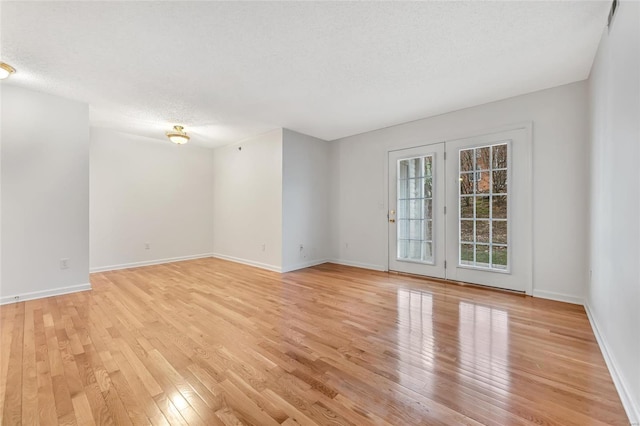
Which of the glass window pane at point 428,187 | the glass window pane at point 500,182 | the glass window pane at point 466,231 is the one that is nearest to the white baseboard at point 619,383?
the glass window pane at point 466,231

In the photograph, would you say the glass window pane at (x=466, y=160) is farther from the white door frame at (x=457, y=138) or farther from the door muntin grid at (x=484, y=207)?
the white door frame at (x=457, y=138)

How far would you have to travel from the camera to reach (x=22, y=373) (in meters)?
1.82

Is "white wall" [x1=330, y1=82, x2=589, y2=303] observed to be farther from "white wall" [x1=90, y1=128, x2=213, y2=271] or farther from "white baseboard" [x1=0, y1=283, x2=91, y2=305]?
"white baseboard" [x1=0, y1=283, x2=91, y2=305]

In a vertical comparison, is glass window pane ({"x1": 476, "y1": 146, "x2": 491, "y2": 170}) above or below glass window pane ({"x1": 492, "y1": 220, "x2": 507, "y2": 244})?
above

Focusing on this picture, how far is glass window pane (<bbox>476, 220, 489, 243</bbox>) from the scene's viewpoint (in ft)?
12.3

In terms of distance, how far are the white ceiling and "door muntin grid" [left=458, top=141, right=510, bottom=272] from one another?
0.80 metres

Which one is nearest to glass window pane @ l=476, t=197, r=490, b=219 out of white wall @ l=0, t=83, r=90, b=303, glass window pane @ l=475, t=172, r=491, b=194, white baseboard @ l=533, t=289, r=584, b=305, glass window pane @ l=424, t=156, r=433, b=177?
glass window pane @ l=475, t=172, r=491, b=194

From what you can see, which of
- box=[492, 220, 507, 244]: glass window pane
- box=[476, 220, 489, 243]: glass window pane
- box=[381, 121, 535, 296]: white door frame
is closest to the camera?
box=[381, 121, 535, 296]: white door frame

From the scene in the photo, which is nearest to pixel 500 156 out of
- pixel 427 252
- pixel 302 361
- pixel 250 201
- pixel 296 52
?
pixel 427 252

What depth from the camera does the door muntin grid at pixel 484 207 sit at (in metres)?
3.64

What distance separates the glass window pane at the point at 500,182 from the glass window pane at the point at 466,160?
1.15 feet

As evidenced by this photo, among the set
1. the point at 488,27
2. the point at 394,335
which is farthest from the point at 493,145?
the point at 394,335

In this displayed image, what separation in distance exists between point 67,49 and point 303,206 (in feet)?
12.2

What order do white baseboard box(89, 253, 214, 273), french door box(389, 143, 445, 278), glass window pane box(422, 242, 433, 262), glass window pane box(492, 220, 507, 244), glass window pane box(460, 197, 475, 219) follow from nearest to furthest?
glass window pane box(492, 220, 507, 244) < glass window pane box(460, 197, 475, 219) < french door box(389, 143, 445, 278) < glass window pane box(422, 242, 433, 262) < white baseboard box(89, 253, 214, 273)
